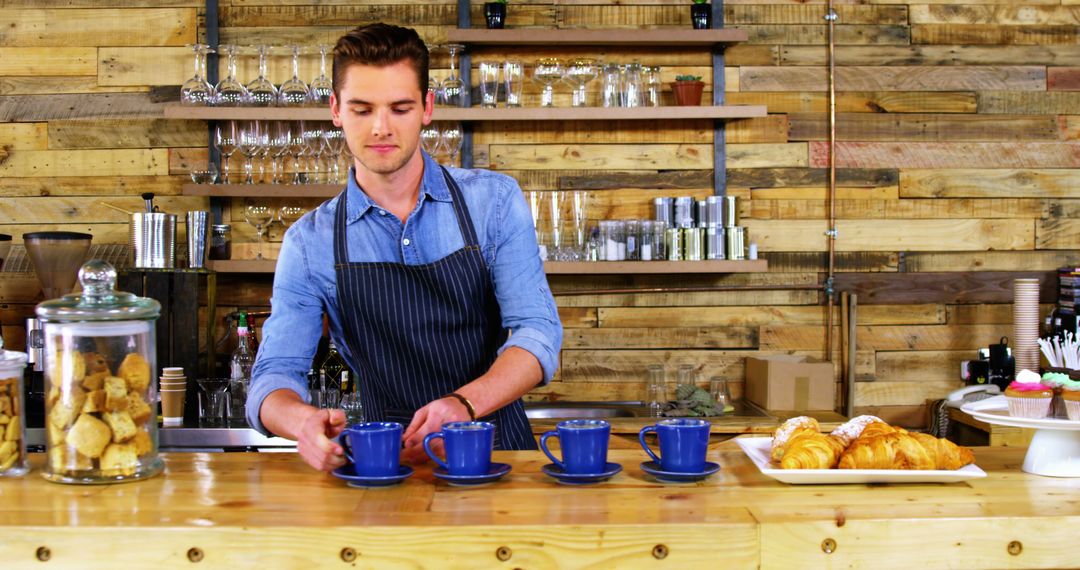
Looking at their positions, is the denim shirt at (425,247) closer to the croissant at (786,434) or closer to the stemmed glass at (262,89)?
the croissant at (786,434)

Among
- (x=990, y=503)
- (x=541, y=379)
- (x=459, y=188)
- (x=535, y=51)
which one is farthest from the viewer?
(x=535, y=51)

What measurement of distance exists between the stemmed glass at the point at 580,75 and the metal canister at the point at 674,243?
1.98 ft

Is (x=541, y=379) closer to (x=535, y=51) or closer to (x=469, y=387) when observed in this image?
(x=469, y=387)

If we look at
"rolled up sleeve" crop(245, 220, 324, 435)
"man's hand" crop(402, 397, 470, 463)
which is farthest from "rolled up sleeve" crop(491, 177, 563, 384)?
"rolled up sleeve" crop(245, 220, 324, 435)

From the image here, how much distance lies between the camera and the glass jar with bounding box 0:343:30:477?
1.96 metres

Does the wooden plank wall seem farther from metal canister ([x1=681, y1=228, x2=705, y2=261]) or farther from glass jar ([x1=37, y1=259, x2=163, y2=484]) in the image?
glass jar ([x1=37, y1=259, x2=163, y2=484])

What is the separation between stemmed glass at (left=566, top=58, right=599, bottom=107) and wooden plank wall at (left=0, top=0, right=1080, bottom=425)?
162mm

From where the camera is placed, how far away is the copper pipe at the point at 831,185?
4426mm

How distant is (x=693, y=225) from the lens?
4293 mm

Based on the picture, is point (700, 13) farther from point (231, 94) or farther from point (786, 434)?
point (786, 434)

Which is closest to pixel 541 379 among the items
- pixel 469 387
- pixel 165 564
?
pixel 469 387

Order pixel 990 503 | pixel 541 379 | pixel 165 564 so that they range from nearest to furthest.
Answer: pixel 165 564
pixel 990 503
pixel 541 379

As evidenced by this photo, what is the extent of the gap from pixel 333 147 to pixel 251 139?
32cm

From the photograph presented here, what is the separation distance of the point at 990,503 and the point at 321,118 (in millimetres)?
2991
